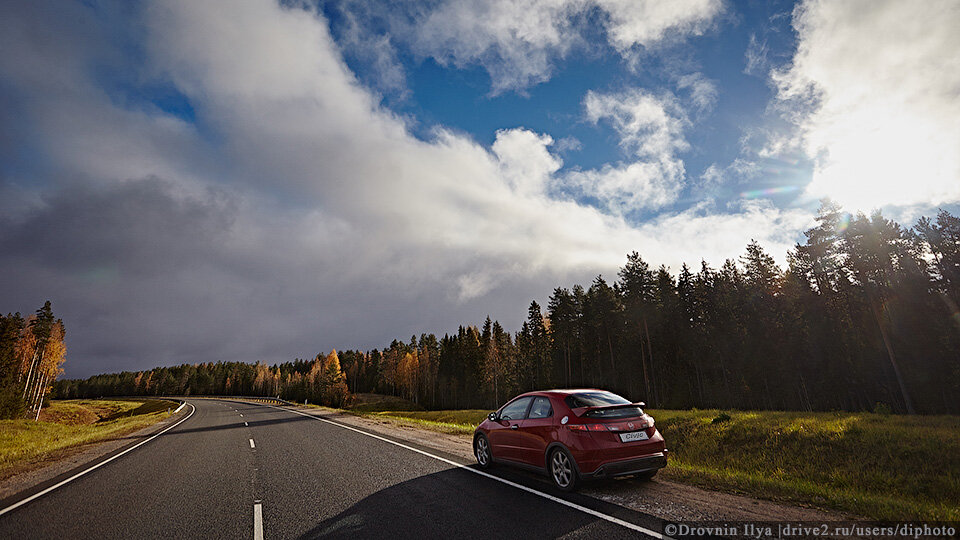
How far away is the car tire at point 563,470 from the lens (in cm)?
688

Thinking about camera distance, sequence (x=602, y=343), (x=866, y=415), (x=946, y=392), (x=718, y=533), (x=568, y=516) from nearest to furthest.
→ 1. (x=718, y=533)
2. (x=568, y=516)
3. (x=866, y=415)
4. (x=946, y=392)
5. (x=602, y=343)

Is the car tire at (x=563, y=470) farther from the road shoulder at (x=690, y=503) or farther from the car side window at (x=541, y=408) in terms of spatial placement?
the car side window at (x=541, y=408)

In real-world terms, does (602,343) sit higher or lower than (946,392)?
higher

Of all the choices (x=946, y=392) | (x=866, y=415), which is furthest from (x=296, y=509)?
(x=946, y=392)

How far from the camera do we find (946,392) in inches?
1164

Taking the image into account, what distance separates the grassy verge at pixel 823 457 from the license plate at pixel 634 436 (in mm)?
1597

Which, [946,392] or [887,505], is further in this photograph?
[946,392]

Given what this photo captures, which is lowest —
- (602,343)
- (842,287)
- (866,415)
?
(866,415)

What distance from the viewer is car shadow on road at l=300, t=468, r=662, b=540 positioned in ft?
16.9

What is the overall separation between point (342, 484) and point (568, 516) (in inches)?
190

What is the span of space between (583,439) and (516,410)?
8.12ft

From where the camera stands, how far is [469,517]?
579 cm

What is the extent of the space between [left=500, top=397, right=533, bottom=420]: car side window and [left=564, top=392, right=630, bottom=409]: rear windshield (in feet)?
4.57

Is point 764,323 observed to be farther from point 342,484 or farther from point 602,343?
point 342,484
